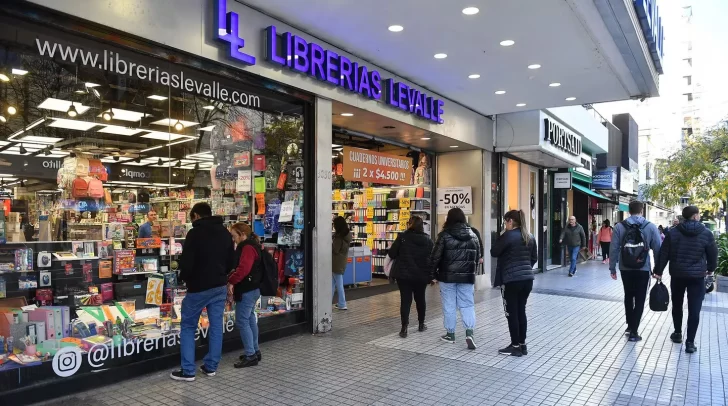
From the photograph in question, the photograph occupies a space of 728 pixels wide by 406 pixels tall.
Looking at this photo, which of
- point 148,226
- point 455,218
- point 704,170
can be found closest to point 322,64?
point 455,218

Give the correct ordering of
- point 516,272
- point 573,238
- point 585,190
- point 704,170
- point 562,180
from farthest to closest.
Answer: point 585,190
point 704,170
point 562,180
point 573,238
point 516,272

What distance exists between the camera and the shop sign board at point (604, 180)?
68.5 ft

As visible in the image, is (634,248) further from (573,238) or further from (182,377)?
(573,238)

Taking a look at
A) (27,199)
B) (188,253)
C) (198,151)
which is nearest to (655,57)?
(198,151)

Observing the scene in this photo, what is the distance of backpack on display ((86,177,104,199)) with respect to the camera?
5.54 m

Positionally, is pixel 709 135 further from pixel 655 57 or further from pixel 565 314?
pixel 565 314

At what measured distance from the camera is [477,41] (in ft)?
22.7

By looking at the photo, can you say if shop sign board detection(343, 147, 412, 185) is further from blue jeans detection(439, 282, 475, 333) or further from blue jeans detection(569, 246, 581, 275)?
blue jeans detection(569, 246, 581, 275)

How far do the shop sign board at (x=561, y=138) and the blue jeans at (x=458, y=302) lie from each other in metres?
6.88

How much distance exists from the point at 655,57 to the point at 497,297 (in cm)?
506

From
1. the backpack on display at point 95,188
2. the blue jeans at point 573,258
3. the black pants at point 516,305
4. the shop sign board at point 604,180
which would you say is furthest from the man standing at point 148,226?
the shop sign board at point 604,180

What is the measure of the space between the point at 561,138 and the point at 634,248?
751 cm

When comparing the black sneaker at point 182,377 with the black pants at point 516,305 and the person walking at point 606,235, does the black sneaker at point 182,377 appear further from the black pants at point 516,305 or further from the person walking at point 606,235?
the person walking at point 606,235

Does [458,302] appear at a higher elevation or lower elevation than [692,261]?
lower
